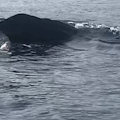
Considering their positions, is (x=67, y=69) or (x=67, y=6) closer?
(x=67, y=69)

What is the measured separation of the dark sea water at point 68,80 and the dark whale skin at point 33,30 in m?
0.87

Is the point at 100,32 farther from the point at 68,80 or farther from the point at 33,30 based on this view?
the point at 68,80

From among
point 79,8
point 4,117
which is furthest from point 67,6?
point 4,117

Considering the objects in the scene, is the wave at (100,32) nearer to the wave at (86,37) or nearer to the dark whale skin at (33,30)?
the wave at (86,37)

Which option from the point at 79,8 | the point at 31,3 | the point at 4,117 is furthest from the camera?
the point at 31,3

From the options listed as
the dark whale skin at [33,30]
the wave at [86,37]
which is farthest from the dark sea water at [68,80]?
the dark whale skin at [33,30]

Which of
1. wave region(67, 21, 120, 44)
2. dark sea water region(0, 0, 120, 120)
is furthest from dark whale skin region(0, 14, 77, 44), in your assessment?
wave region(67, 21, 120, 44)

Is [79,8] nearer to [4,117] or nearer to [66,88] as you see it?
[66,88]

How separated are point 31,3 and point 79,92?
2560cm

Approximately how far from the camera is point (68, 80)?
16.3 metres

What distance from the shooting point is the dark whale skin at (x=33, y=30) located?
23453 mm

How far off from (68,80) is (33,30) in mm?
8106

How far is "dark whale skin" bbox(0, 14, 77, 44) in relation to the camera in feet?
76.9

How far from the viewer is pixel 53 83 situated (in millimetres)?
15992
